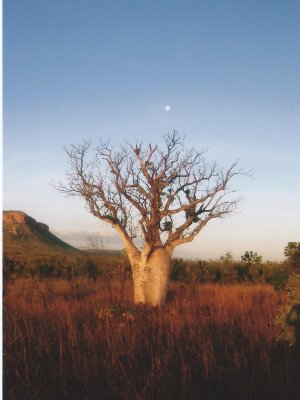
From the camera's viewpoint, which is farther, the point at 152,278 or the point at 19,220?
the point at 19,220

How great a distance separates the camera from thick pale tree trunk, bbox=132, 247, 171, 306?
9.13m

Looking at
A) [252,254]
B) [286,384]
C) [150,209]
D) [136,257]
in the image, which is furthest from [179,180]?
[252,254]

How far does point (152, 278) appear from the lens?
916 cm

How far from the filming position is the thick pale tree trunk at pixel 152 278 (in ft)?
30.0

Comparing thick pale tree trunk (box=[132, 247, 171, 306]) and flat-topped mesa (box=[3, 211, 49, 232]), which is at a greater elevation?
flat-topped mesa (box=[3, 211, 49, 232])

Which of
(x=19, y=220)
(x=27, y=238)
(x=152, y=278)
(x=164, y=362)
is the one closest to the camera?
(x=164, y=362)

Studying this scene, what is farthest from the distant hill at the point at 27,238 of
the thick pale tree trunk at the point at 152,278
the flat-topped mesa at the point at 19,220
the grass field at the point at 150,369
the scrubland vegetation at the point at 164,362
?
the grass field at the point at 150,369

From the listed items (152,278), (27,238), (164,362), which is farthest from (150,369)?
(27,238)

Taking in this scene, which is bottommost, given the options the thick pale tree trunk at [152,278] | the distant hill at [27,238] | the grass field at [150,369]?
the grass field at [150,369]

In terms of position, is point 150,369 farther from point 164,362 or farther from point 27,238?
point 27,238

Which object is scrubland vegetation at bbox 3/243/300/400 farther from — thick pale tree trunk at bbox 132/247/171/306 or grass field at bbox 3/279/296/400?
thick pale tree trunk at bbox 132/247/171/306

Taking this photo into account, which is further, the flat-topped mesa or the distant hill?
the flat-topped mesa

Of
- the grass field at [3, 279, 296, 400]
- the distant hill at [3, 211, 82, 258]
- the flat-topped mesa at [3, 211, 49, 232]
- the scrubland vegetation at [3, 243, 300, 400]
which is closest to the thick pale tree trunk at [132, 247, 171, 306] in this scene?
the scrubland vegetation at [3, 243, 300, 400]

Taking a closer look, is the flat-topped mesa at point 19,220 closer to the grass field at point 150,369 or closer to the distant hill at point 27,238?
the distant hill at point 27,238
